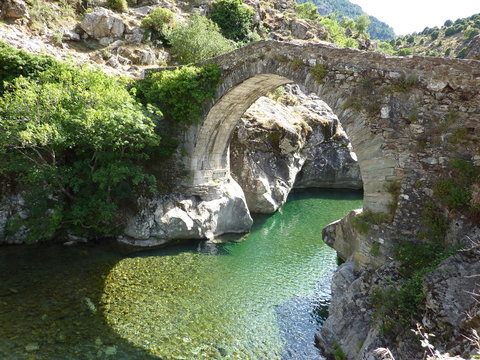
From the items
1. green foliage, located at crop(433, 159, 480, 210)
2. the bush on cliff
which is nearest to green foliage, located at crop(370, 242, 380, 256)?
green foliage, located at crop(433, 159, 480, 210)

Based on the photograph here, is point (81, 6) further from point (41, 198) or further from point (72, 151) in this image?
point (41, 198)

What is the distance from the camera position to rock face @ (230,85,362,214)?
1598 centimetres

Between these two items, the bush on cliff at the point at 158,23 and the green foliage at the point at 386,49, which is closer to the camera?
the bush on cliff at the point at 158,23

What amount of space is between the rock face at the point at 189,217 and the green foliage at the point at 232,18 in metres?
17.5

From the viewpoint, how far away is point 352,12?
462 ft

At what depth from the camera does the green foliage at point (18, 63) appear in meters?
11.0

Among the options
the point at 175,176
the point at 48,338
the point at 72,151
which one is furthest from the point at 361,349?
the point at 72,151

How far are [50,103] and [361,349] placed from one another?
9.84 metres

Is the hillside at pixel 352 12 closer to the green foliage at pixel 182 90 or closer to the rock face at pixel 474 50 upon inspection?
the green foliage at pixel 182 90

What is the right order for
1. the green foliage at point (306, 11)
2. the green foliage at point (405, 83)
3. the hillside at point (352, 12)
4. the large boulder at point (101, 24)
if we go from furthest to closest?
the hillside at point (352, 12)
the green foliage at point (306, 11)
the large boulder at point (101, 24)
the green foliage at point (405, 83)

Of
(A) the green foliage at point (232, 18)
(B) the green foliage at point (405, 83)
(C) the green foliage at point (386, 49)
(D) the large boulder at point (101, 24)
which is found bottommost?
(B) the green foliage at point (405, 83)

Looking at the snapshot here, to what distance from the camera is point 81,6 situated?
2138 centimetres

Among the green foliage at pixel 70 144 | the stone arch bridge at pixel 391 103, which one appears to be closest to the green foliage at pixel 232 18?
the green foliage at pixel 70 144

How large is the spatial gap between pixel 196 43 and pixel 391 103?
14.6m
